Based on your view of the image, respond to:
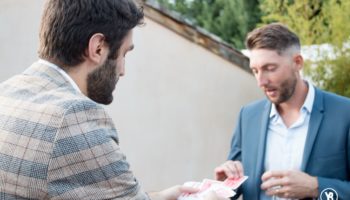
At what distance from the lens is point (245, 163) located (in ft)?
11.8

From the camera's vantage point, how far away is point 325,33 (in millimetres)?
6039

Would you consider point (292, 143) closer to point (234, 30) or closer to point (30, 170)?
point (30, 170)

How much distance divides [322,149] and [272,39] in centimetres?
71

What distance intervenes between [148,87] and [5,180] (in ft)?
14.5

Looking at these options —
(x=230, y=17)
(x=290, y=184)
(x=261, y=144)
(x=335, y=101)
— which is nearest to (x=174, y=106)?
(x=261, y=144)

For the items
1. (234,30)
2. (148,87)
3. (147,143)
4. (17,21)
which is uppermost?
(234,30)

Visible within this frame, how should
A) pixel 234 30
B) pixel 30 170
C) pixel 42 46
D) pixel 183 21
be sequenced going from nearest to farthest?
pixel 30 170 < pixel 42 46 < pixel 183 21 < pixel 234 30

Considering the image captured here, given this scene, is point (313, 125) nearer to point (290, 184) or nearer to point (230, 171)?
point (290, 184)

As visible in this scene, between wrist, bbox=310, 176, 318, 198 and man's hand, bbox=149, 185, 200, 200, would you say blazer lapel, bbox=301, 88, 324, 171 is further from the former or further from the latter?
man's hand, bbox=149, 185, 200, 200

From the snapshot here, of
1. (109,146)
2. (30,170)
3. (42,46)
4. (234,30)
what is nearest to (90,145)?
(109,146)

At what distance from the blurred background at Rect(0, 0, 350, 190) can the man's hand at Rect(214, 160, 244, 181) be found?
257 centimetres

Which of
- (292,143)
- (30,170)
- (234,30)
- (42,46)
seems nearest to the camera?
(30,170)

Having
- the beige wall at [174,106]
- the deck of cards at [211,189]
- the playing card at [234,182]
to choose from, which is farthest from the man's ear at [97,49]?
the beige wall at [174,106]

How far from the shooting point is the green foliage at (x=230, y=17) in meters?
12.1
